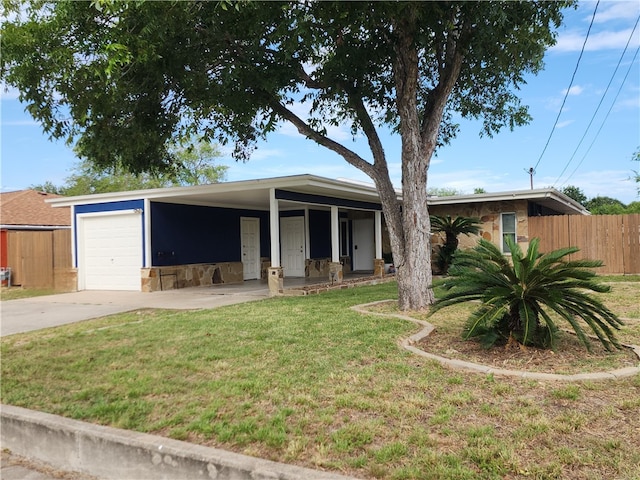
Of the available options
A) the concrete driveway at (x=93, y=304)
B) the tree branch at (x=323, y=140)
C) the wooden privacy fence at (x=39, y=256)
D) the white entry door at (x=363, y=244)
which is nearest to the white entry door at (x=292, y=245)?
the white entry door at (x=363, y=244)

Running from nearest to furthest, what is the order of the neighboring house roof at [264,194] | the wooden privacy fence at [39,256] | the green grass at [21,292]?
the neighboring house roof at [264,194]
the green grass at [21,292]
the wooden privacy fence at [39,256]

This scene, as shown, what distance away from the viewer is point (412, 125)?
8.43 metres

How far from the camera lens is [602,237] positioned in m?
15.2

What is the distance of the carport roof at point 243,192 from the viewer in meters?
12.0

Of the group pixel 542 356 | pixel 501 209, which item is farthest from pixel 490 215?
pixel 542 356

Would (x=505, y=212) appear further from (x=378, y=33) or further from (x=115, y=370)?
(x=115, y=370)

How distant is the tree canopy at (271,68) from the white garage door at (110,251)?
4.48m

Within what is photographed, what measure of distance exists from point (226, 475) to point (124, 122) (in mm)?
7508

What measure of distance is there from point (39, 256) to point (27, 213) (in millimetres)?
5981

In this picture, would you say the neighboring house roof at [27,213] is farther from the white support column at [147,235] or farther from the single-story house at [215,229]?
the white support column at [147,235]

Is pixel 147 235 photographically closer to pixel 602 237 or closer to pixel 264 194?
pixel 264 194

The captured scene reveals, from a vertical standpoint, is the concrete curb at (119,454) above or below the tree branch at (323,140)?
below

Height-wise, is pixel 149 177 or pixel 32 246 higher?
pixel 149 177

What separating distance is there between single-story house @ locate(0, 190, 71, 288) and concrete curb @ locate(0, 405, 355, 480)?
12.8 meters
